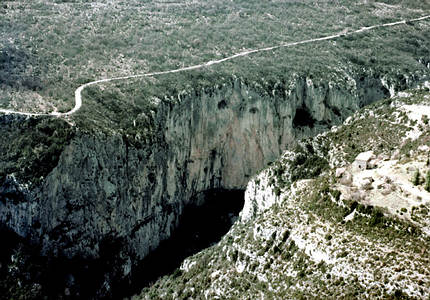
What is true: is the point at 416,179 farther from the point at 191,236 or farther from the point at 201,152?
the point at 201,152

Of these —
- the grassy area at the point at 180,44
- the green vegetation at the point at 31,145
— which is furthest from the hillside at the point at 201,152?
the grassy area at the point at 180,44

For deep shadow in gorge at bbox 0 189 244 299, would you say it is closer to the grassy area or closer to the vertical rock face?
the vertical rock face

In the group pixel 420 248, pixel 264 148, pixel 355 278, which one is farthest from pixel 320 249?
pixel 264 148

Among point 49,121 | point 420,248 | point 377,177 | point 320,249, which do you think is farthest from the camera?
point 49,121

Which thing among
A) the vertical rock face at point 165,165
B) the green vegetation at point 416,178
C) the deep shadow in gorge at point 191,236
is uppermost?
the green vegetation at point 416,178

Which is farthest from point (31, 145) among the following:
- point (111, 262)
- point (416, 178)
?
point (416, 178)

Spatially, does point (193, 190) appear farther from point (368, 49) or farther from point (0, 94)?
point (368, 49)

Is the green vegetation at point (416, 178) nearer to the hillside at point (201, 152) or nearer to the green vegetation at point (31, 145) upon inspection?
the hillside at point (201, 152)
